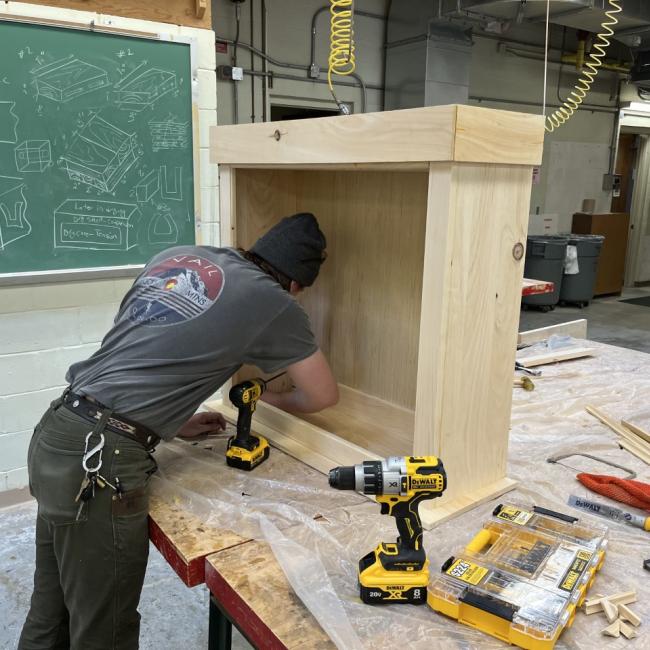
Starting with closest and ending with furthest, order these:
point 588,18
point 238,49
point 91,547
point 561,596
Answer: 1. point 561,596
2. point 91,547
3. point 238,49
4. point 588,18

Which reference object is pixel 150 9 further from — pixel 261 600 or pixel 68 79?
pixel 261 600

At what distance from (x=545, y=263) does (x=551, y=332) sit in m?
4.08

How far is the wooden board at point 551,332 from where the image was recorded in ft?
8.53

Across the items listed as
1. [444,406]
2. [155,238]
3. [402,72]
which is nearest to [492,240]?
[444,406]

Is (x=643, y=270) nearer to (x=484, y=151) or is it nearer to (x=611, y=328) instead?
(x=611, y=328)

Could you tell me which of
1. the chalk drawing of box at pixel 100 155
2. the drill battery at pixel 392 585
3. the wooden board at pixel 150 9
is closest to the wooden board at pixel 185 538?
the drill battery at pixel 392 585

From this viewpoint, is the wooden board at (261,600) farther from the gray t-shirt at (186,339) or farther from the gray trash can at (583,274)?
the gray trash can at (583,274)

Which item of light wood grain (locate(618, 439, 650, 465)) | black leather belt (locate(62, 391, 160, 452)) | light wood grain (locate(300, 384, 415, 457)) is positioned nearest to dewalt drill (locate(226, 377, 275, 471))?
black leather belt (locate(62, 391, 160, 452))

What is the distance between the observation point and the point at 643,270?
866 cm

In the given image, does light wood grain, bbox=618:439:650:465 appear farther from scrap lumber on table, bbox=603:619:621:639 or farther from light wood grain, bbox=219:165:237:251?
light wood grain, bbox=219:165:237:251

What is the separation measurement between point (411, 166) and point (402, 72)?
4.55 meters

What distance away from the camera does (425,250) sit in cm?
106

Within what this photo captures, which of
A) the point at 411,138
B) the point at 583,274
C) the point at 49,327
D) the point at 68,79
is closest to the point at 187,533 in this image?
the point at 411,138

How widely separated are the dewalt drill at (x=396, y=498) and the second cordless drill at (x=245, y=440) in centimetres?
47
